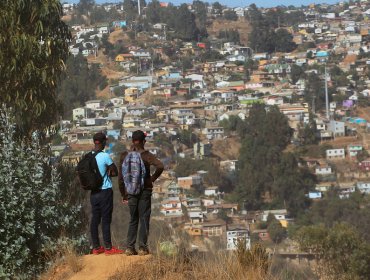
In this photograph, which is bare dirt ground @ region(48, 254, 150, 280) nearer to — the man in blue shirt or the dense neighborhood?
the man in blue shirt

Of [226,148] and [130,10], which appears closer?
[226,148]

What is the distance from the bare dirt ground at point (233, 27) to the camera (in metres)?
102

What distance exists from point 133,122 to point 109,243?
54638 mm

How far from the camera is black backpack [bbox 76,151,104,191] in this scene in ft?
21.3

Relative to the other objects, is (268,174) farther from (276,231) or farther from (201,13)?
(201,13)

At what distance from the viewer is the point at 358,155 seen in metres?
56.9

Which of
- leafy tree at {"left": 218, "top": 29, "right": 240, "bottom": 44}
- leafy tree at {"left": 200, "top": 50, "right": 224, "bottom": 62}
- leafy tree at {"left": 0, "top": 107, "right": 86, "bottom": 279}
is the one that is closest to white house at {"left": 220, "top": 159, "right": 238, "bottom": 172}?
leafy tree at {"left": 200, "top": 50, "right": 224, "bottom": 62}

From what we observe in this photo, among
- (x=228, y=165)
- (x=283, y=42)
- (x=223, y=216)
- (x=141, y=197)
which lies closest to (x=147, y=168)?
(x=141, y=197)

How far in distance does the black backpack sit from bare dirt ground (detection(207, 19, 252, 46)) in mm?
95074

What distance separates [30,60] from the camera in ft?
29.9

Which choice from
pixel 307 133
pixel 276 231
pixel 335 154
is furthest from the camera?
Answer: pixel 307 133

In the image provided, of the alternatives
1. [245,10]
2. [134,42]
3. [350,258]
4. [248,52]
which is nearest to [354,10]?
[245,10]

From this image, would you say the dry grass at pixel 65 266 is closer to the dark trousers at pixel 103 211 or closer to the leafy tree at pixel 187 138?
the dark trousers at pixel 103 211

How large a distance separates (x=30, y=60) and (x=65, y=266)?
3434mm
